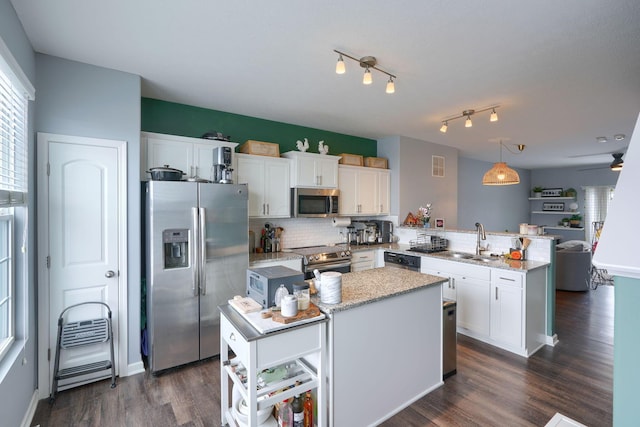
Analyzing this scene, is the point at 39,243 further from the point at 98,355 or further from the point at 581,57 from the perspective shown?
the point at 581,57

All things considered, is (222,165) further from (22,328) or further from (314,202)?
(22,328)

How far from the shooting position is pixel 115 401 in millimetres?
2475

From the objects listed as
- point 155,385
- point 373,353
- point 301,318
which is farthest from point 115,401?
point 373,353

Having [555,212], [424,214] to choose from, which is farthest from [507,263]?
[555,212]

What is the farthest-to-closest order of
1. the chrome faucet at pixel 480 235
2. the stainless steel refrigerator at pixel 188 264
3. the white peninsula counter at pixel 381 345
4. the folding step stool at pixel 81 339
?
1. the chrome faucet at pixel 480 235
2. the stainless steel refrigerator at pixel 188 264
3. the folding step stool at pixel 81 339
4. the white peninsula counter at pixel 381 345

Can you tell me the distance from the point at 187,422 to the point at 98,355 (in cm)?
120

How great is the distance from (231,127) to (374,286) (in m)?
2.94

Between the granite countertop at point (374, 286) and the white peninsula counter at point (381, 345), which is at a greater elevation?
the granite countertop at point (374, 286)

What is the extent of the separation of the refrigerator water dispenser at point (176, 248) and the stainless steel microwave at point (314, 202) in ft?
5.35

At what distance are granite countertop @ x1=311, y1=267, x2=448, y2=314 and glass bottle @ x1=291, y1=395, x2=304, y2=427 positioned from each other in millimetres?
574

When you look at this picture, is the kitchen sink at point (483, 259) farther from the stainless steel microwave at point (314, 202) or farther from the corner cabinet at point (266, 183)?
the corner cabinet at point (266, 183)

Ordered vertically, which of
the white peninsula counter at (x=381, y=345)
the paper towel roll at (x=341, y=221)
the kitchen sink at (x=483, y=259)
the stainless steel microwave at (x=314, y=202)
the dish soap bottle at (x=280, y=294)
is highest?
the stainless steel microwave at (x=314, y=202)

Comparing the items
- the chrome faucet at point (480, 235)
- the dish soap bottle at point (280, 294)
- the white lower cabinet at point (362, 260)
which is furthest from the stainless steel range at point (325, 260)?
the dish soap bottle at point (280, 294)

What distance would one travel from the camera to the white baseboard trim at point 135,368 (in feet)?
9.45
